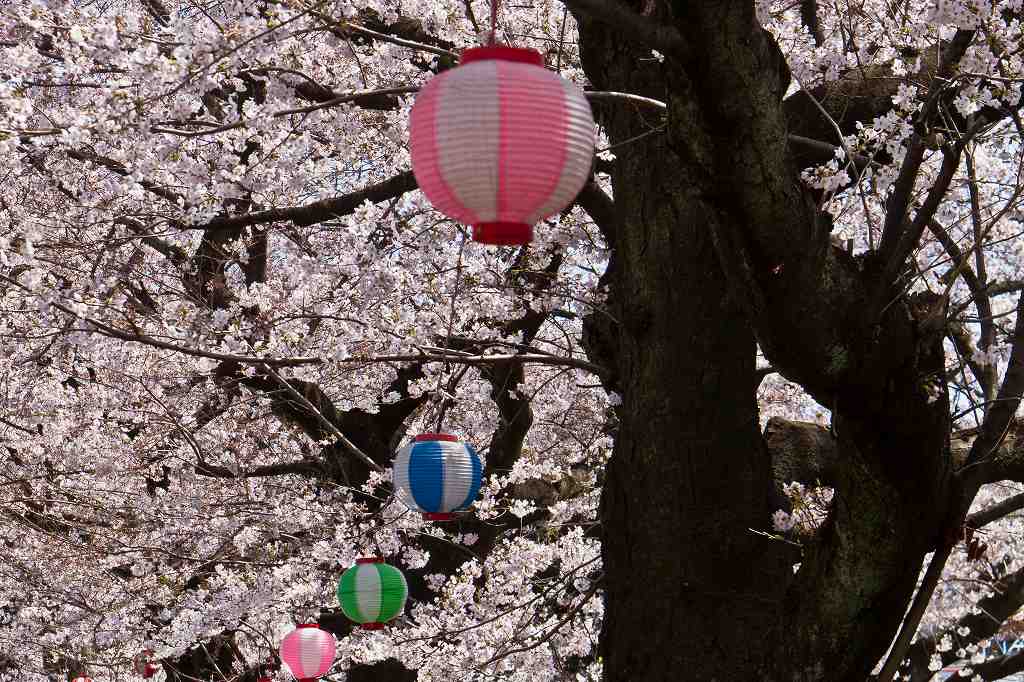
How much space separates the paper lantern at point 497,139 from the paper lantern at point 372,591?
4.80 metres

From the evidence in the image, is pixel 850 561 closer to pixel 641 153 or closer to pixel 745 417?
pixel 745 417

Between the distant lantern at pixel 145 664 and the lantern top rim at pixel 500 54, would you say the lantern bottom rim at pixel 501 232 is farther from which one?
the distant lantern at pixel 145 664

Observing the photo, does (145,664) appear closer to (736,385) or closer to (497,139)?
(736,385)

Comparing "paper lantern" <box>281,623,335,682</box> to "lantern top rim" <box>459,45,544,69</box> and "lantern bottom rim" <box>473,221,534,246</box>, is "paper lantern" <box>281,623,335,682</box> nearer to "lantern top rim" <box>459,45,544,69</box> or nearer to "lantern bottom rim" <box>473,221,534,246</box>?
"lantern bottom rim" <box>473,221,534,246</box>

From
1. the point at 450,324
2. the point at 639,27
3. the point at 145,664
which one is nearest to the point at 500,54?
the point at 639,27

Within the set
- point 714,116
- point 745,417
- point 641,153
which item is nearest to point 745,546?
point 745,417

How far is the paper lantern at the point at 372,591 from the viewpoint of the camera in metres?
7.55

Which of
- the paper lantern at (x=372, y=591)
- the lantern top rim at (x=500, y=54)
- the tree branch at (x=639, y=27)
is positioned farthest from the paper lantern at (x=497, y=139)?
the paper lantern at (x=372, y=591)

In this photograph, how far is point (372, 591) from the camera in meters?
7.55

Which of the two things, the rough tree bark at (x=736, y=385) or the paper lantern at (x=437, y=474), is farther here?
the paper lantern at (x=437, y=474)

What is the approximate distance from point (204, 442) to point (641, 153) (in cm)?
822

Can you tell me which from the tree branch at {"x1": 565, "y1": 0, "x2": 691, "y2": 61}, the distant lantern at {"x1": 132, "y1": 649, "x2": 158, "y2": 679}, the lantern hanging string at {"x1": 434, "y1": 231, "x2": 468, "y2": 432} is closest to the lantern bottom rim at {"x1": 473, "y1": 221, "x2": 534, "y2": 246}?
the tree branch at {"x1": 565, "y1": 0, "x2": 691, "y2": 61}

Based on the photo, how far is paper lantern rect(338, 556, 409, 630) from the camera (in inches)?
297

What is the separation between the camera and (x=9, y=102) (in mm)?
5367
